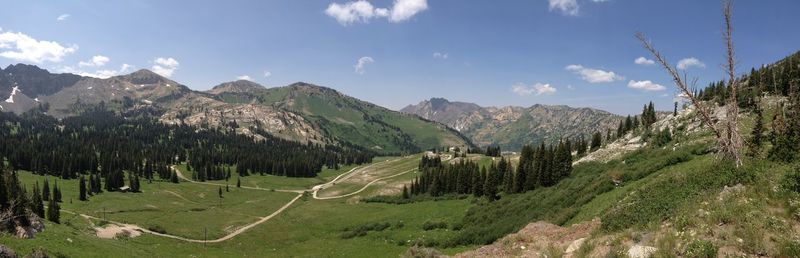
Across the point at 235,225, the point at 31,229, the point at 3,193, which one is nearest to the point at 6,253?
the point at 31,229

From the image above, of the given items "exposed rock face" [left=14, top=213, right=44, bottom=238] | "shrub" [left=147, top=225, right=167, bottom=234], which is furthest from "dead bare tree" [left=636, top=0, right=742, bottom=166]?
"shrub" [left=147, top=225, right=167, bottom=234]

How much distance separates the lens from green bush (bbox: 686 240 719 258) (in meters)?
13.9

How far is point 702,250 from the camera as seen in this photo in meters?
14.0

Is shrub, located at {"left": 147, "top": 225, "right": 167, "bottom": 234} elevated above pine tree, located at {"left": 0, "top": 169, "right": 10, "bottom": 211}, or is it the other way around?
pine tree, located at {"left": 0, "top": 169, "right": 10, "bottom": 211}

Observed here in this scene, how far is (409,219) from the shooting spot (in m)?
87.8

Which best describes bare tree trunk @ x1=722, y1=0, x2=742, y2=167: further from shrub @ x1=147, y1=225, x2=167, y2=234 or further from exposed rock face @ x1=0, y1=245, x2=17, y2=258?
shrub @ x1=147, y1=225, x2=167, y2=234

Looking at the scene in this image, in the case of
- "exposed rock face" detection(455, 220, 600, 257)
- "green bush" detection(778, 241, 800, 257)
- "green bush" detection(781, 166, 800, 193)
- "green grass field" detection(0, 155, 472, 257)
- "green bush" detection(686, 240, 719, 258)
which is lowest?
"green grass field" detection(0, 155, 472, 257)

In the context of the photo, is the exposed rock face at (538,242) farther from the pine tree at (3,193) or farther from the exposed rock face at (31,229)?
the pine tree at (3,193)

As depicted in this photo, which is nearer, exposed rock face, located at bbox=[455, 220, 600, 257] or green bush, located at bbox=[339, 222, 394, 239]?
exposed rock face, located at bbox=[455, 220, 600, 257]

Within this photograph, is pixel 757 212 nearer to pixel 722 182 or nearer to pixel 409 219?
pixel 722 182

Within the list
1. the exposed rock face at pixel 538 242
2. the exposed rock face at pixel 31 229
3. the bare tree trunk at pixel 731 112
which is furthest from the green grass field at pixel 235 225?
the bare tree trunk at pixel 731 112

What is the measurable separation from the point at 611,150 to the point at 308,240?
69.3m

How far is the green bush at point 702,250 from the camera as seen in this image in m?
13.9

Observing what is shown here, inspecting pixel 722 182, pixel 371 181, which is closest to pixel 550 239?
pixel 722 182
